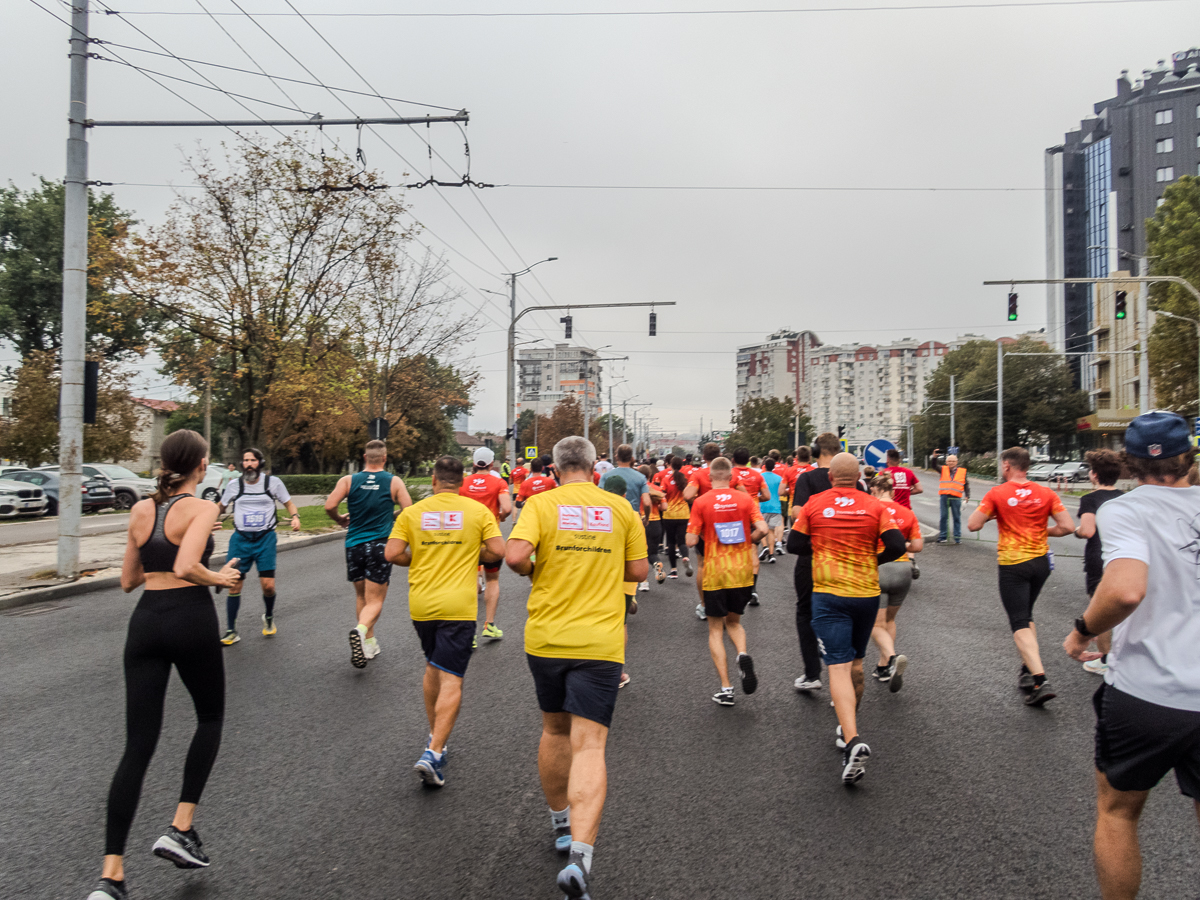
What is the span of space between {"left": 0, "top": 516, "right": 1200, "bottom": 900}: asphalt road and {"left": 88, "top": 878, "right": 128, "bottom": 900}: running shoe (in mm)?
191

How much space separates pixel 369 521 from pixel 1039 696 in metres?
5.63

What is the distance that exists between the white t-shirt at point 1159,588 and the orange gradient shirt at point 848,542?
2155mm

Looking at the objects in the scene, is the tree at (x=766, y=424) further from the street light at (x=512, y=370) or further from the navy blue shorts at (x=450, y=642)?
the navy blue shorts at (x=450, y=642)

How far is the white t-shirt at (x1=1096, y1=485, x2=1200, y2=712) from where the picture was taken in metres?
2.65

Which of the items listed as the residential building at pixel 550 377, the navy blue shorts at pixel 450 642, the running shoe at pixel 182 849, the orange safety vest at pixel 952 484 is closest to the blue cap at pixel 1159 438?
the navy blue shorts at pixel 450 642

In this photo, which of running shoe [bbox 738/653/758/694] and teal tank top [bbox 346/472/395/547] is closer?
running shoe [bbox 738/653/758/694]

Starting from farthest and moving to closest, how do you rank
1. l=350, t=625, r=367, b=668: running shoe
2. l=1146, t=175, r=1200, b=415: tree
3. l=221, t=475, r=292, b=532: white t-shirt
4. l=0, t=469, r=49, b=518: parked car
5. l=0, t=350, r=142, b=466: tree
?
l=0, t=350, r=142, b=466: tree, l=1146, t=175, r=1200, b=415: tree, l=0, t=469, r=49, b=518: parked car, l=221, t=475, r=292, b=532: white t-shirt, l=350, t=625, r=367, b=668: running shoe

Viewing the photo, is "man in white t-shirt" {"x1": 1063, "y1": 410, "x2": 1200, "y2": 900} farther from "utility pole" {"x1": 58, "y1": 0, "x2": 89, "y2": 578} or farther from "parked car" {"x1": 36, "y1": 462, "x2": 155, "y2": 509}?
"parked car" {"x1": 36, "y1": 462, "x2": 155, "y2": 509}

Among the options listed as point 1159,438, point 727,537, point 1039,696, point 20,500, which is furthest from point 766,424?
point 1159,438

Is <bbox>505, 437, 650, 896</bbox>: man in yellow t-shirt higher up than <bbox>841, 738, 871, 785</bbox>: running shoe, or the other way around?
<bbox>505, 437, 650, 896</bbox>: man in yellow t-shirt


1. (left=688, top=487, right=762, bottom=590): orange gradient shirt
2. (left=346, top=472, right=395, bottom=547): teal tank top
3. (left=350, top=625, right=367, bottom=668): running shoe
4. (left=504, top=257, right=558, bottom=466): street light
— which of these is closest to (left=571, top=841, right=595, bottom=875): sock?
(left=688, top=487, right=762, bottom=590): orange gradient shirt

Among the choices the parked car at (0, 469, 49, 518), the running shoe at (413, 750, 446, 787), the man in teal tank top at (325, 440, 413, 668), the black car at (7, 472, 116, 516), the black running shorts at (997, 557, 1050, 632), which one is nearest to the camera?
the running shoe at (413, 750, 446, 787)

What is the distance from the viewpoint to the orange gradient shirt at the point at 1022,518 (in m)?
6.30

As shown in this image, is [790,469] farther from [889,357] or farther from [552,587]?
[889,357]
